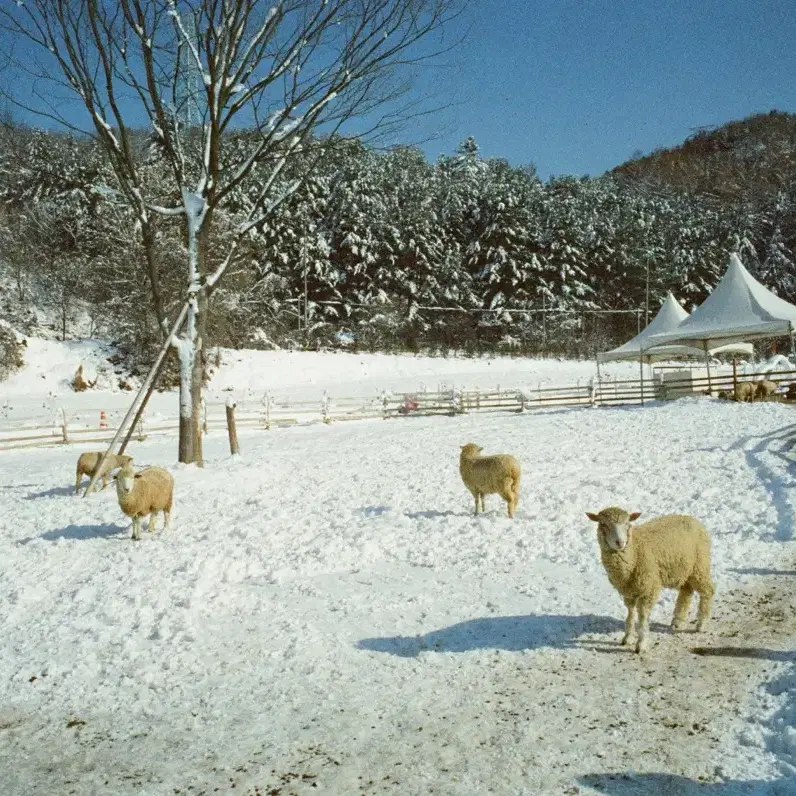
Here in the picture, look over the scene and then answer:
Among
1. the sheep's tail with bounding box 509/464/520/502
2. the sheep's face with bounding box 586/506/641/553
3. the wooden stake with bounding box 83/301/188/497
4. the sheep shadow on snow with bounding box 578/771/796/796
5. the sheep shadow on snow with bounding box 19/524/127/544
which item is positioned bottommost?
the sheep shadow on snow with bounding box 578/771/796/796

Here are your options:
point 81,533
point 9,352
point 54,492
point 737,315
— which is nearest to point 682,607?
point 81,533

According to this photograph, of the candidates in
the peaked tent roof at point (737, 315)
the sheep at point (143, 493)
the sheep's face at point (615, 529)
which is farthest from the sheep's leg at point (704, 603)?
the peaked tent roof at point (737, 315)

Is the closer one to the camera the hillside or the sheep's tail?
the sheep's tail

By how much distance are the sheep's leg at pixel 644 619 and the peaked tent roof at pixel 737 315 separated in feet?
69.8

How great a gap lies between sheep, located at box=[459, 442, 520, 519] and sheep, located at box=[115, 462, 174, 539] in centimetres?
418

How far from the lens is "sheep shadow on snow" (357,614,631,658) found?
5.12m

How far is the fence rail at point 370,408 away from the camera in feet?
79.2

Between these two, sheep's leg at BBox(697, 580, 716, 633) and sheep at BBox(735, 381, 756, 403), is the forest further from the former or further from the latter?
sheep's leg at BBox(697, 580, 716, 633)

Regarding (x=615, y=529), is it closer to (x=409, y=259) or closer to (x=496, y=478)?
(x=496, y=478)

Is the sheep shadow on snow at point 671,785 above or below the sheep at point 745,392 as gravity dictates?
below

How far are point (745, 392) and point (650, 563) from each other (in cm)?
2247

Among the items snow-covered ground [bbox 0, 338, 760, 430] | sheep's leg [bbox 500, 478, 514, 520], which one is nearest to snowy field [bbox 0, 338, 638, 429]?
snow-covered ground [bbox 0, 338, 760, 430]

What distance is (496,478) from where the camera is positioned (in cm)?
889

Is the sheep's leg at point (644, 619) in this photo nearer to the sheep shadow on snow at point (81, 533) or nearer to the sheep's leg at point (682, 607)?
the sheep's leg at point (682, 607)
